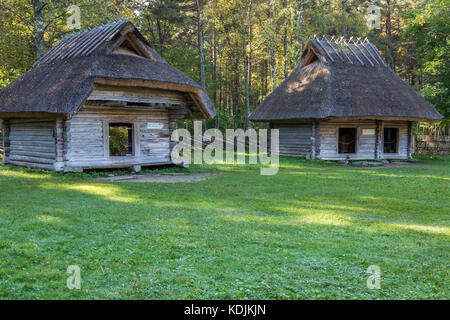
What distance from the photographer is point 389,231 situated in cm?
655

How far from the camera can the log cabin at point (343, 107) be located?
1872 cm

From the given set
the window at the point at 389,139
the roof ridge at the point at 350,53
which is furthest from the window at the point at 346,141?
the roof ridge at the point at 350,53

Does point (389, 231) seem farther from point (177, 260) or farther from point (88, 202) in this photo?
point (88, 202)

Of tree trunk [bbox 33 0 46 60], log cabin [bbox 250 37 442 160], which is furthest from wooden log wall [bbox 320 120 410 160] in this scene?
tree trunk [bbox 33 0 46 60]

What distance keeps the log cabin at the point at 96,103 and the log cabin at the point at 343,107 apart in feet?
20.7

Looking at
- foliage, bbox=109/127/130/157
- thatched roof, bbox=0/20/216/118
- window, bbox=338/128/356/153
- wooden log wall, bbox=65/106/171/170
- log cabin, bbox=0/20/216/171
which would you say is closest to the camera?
thatched roof, bbox=0/20/216/118

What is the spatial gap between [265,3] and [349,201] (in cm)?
2879

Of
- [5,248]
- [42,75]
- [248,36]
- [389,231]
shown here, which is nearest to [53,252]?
[5,248]

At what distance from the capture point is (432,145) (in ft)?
78.4

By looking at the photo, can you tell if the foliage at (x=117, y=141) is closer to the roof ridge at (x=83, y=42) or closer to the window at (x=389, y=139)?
the roof ridge at (x=83, y=42)

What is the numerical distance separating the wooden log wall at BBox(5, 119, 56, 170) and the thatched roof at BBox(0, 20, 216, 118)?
3.08 ft

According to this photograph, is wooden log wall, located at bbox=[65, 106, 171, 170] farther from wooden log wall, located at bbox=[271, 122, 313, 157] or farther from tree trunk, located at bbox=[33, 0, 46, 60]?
wooden log wall, located at bbox=[271, 122, 313, 157]

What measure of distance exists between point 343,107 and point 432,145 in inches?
362

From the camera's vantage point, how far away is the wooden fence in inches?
919
